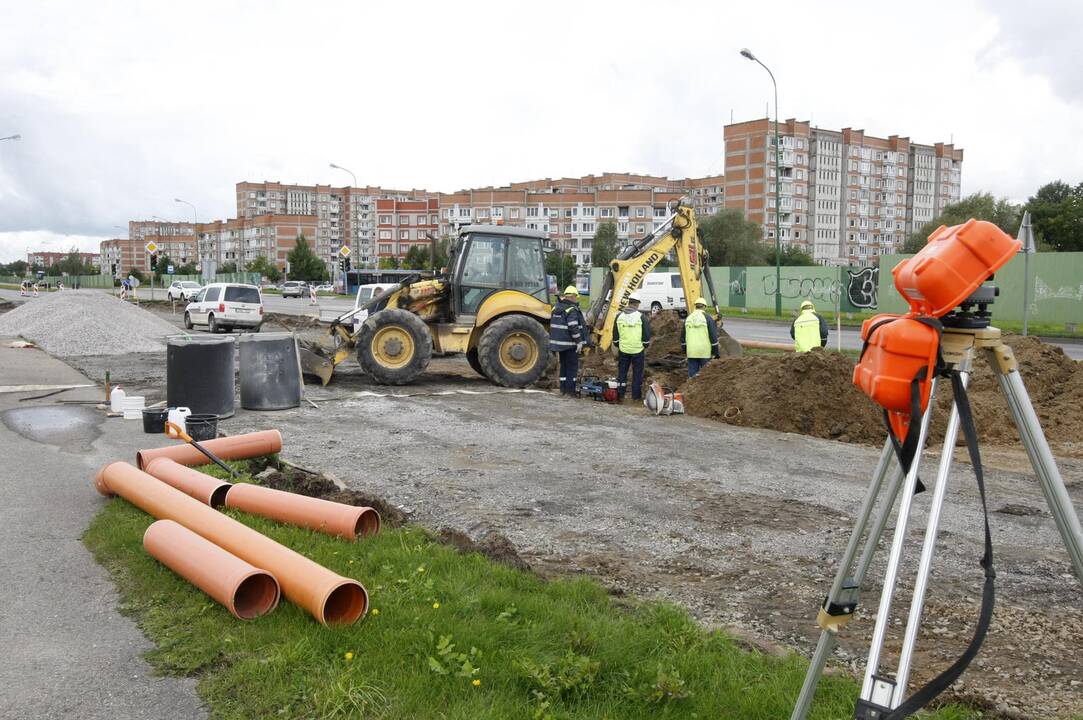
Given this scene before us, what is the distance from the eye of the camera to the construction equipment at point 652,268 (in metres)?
16.5

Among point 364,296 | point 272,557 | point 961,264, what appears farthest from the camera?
point 364,296

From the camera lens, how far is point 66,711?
378 cm

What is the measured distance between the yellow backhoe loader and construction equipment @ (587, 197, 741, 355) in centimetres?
2

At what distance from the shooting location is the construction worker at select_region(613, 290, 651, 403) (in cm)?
1441

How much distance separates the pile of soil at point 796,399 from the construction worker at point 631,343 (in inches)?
52.5

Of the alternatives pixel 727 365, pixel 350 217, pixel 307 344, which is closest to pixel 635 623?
pixel 727 365

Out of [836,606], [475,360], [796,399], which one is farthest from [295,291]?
[836,606]

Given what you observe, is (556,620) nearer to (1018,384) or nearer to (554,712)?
(554,712)

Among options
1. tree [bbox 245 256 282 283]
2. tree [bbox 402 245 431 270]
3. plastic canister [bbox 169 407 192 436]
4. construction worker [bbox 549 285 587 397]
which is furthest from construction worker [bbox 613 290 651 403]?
tree [bbox 245 256 282 283]

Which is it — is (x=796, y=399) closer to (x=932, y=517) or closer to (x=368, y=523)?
(x=368, y=523)

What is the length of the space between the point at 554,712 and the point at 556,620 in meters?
0.85

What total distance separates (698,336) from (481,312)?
12.8 ft

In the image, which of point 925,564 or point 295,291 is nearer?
point 925,564

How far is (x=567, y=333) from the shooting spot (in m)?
14.8
